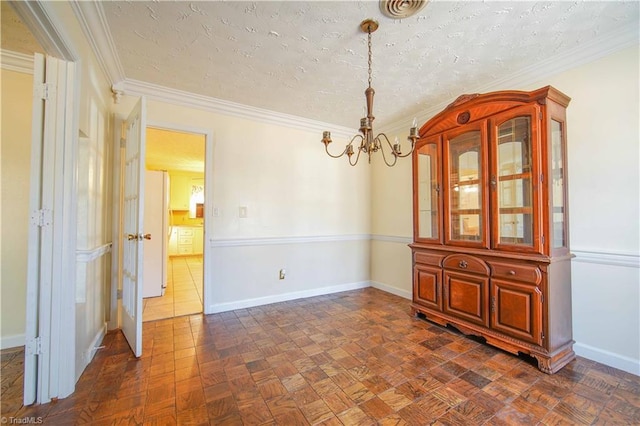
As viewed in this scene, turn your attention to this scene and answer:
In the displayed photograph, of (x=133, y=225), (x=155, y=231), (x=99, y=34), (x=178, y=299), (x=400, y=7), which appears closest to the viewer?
(x=400, y=7)

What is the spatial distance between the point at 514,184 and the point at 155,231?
4.34m

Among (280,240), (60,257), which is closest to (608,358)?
(280,240)

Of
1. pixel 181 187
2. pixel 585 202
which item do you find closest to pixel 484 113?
pixel 585 202

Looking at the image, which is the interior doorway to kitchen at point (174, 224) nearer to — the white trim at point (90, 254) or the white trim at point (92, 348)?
the white trim at point (92, 348)

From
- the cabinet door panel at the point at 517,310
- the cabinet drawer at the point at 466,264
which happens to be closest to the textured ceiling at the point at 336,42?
the cabinet drawer at the point at 466,264

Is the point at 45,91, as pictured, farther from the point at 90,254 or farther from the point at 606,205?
the point at 606,205

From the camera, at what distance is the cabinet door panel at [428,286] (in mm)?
2756

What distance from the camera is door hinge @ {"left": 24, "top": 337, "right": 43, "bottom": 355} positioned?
1561 millimetres

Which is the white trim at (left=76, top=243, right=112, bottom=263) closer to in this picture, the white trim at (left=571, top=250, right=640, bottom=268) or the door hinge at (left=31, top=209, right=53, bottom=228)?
the door hinge at (left=31, top=209, right=53, bottom=228)

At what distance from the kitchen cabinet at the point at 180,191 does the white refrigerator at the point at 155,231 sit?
4122mm

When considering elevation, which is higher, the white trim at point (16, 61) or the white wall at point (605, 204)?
the white trim at point (16, 61)

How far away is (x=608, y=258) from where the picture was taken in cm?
205

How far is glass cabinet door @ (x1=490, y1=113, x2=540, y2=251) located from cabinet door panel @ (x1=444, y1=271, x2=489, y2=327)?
0.40 meters

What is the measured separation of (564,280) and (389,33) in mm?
2350
